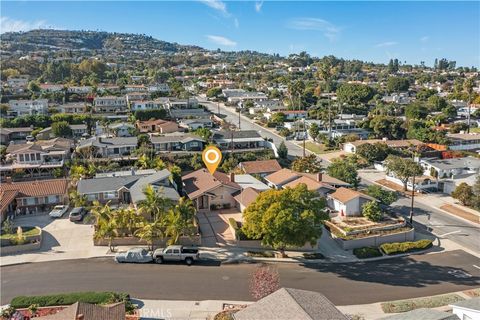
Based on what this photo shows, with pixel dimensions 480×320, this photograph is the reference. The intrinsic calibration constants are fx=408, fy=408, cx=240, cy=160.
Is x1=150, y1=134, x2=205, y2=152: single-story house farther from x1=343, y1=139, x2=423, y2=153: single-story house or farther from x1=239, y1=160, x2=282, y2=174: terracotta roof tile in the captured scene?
x1=343, y1=139, x2=423, y2=153: single-story house

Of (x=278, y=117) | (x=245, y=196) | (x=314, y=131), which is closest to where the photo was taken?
(x=245, y=196)

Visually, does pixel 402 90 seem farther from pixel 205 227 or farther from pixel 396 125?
pixel 205 227

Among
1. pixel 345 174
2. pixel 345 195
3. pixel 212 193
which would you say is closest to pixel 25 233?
pixel 212 193

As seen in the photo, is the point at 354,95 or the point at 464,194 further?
the point at 354,95

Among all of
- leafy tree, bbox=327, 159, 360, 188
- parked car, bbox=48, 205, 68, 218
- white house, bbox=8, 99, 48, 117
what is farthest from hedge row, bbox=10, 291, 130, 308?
white house, bbox=8, 99, 48, 117

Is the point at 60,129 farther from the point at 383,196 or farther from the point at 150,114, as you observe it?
the point at 383,196
